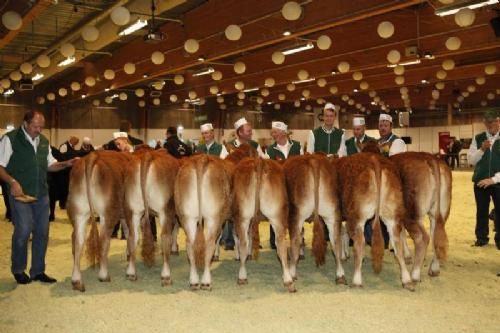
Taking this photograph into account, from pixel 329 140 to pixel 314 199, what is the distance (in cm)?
260

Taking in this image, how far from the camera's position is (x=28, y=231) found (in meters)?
5.98

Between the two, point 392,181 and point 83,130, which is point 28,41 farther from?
point 392,181

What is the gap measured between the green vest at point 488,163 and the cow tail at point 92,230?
235 inches

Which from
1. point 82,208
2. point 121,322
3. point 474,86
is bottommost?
point 121,322

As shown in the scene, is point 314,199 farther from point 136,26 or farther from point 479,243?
point 136,26

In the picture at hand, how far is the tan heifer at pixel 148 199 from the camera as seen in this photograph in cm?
604

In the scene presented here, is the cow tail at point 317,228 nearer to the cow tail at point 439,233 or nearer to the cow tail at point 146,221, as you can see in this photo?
the cow tail at point 439,233

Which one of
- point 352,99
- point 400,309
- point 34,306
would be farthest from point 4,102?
point 400,309

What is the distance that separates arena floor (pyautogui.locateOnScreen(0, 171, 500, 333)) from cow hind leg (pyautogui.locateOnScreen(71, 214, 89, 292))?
108mm

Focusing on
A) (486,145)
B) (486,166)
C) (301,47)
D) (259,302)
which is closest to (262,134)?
(301,47)

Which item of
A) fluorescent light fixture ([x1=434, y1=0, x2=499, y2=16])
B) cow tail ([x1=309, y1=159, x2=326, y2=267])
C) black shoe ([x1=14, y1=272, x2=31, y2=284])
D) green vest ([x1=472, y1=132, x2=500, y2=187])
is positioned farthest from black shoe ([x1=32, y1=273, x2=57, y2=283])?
fluorescent light fixture ([x1=434, y1=0, x2=499, y2=16])

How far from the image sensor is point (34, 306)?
521 centimetres

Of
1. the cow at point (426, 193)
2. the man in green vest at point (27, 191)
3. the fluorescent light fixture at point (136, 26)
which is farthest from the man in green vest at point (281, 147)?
the fluorescent light fixture at point (136, 26)

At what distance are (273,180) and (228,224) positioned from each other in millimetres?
2847
